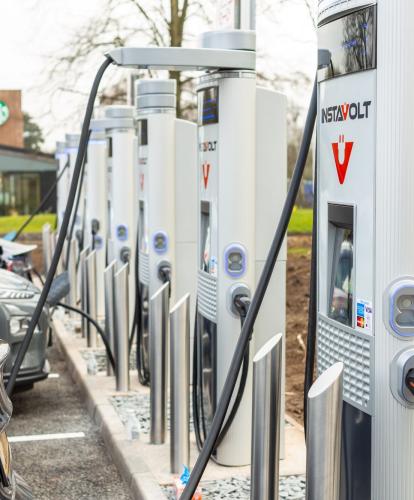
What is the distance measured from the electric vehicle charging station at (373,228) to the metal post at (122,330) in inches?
167

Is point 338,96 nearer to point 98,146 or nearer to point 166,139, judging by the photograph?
point 166,139

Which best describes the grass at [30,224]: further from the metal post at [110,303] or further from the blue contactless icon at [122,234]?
the metal post at [110,303]

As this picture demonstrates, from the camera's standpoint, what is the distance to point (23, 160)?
39.9m

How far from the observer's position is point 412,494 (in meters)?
3.39

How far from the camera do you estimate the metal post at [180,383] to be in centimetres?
561

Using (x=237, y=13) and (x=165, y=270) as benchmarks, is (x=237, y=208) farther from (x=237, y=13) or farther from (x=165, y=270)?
(x=165, y=270)

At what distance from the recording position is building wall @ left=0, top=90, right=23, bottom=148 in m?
25.8

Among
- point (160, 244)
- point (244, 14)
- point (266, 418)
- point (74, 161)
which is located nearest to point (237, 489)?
point (266, 418)

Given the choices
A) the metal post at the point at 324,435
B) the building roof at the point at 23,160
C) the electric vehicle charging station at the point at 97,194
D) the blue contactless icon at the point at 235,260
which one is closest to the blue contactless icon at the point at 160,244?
the blue contactless icon at the point at 235,260

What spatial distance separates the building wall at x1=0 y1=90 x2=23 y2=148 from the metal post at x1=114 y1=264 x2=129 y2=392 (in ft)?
60.2

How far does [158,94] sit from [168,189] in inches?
30.0

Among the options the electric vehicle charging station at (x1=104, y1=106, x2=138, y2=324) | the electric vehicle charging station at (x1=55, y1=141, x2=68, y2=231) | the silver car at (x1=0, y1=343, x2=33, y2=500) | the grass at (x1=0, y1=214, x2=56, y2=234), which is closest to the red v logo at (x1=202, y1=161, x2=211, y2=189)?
the silver car at (x1=0, y1=343, x2=33, y2=500)

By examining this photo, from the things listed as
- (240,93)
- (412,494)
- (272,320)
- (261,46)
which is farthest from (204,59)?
(261,46)

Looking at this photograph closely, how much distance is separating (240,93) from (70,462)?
8.82ft
